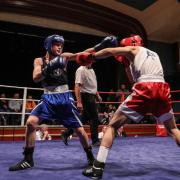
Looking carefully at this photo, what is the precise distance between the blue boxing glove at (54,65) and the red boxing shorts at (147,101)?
19.7 inches

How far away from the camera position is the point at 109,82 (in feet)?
30.2

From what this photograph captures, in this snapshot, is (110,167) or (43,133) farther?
(43,133)

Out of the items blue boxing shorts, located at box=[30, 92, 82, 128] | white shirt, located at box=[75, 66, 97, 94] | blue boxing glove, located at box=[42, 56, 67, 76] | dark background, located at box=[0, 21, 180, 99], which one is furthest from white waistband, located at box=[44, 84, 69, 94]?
dark background, located at box=[0, 21, 180, 99]

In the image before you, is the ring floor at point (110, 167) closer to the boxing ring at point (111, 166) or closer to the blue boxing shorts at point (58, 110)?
the boxing ring at point (111, 166)

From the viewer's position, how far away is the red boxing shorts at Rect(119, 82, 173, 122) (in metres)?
1.91

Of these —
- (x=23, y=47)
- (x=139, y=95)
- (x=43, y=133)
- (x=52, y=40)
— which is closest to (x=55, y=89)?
(x=52, y=40)

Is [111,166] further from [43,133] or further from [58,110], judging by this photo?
[43,133]

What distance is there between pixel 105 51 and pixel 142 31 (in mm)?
7119

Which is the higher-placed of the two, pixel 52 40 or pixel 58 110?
pixel 52 40

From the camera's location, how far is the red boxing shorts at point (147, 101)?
1911 millimetres

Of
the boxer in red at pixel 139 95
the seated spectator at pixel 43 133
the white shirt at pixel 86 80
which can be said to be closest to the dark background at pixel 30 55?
the seated spectator at pixel 43 133

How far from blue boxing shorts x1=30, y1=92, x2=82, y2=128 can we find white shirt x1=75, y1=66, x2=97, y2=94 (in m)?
1.35

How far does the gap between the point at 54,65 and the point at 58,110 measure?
344 millimetres

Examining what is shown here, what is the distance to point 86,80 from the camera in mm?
3566
